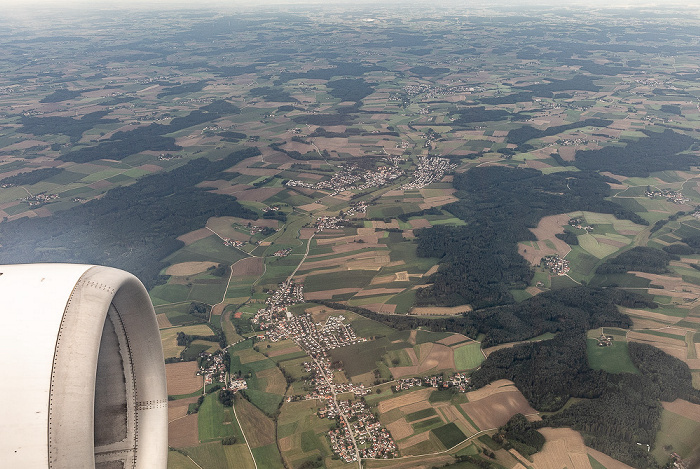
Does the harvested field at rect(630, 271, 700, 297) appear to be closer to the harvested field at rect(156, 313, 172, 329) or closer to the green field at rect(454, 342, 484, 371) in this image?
the green field at rect(454, 342, 484, 371)

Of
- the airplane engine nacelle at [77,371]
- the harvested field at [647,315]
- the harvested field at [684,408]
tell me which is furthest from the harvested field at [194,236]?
the airplane engine nacelle at [77,371]

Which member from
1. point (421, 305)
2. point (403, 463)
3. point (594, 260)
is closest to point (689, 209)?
point (594, 260)

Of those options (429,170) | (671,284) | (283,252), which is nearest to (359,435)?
(283,252)

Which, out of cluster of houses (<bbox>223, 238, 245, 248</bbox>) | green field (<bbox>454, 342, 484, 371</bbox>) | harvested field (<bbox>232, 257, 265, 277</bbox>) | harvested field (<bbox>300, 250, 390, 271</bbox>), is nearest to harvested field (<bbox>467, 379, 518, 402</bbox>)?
green field (<bbox>454, 342, 484, 371</bbox>)

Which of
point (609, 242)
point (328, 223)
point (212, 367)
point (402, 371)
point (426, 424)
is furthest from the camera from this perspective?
point (328, 223)

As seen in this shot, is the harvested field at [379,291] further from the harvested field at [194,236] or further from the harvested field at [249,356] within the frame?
the harvested field at [194,236]

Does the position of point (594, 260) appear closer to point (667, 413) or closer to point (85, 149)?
point (667, 413)

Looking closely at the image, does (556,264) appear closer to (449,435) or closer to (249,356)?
(449,435)
